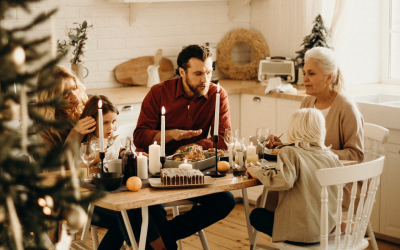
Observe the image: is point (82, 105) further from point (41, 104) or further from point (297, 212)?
point (41, 104)

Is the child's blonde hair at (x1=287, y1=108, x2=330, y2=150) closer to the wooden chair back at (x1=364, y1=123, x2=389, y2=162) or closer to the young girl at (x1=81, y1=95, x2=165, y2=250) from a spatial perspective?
the wooden chair back at (x1=364, y1=123, x2=389, y2=162)

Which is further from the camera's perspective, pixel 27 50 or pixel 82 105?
pixel 82 105

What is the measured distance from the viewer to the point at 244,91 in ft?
13.3

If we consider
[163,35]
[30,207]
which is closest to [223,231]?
[163,35]

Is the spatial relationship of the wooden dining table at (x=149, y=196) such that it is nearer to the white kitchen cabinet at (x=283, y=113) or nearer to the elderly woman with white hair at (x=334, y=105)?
the elderly woman with white hair at (x=334, y=105)

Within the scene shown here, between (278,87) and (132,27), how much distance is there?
1.38 meters

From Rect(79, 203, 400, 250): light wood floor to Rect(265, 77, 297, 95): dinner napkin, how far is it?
39.6 inches

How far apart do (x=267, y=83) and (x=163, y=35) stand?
102cm

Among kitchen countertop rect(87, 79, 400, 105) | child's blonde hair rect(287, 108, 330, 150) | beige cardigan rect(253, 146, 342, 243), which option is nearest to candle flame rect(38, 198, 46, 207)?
beige cardigan rect(253, 146, 342, 243)

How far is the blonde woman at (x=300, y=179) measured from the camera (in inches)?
80.0

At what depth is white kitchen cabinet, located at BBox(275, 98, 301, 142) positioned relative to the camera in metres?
3.68

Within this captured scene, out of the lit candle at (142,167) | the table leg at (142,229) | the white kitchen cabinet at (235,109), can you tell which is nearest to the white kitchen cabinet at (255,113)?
the white kitchen cabinet at (235,109)

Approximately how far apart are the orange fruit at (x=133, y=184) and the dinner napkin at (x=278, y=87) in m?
2.06

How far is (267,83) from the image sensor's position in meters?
4.19
